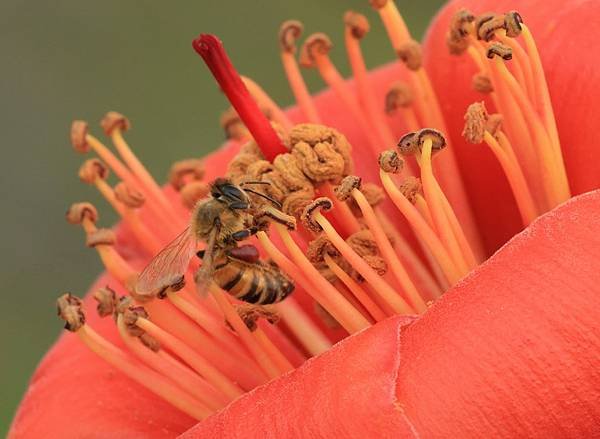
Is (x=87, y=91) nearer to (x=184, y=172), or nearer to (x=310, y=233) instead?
(x=184, y=172)

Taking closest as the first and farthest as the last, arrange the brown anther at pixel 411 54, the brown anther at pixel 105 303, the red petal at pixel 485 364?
the red petal at pixel 485 364 → the brown anther at pixel 105 303 → the brown anther at pixel 411 54

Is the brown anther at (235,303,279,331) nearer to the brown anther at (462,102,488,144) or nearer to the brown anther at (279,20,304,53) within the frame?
the brown anther at (462,102,488,144)

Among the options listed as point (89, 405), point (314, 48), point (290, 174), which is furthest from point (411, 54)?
point (89, 405)

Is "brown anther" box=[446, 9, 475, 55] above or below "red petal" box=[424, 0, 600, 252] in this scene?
above

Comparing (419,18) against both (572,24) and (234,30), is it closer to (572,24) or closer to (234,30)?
(234,30)

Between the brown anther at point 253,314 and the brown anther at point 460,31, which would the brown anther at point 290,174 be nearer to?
the brown anther at point 253,314

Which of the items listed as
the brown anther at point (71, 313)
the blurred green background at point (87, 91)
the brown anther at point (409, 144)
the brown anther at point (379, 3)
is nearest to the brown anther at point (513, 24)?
the brown anther at point (409, 144)

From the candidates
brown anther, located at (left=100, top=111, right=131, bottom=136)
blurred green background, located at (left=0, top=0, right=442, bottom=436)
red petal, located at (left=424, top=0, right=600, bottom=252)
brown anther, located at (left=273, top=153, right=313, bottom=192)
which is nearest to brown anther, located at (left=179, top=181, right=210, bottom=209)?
brown anther, located at (left=100, top=111, right=131, bottom=136)
